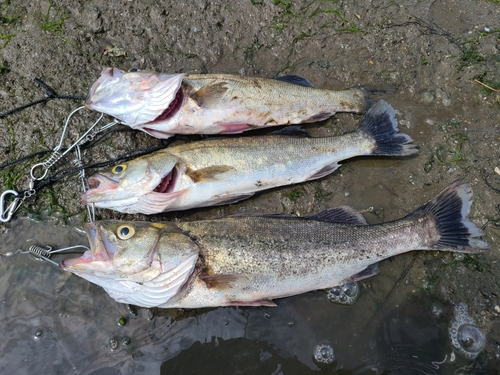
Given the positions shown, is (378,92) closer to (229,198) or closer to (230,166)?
(230,166)

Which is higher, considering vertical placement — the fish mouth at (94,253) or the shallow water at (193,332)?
the fish mouth at (94,253)

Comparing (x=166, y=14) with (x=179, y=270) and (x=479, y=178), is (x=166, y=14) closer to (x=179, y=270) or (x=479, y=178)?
(x=179, y=270)

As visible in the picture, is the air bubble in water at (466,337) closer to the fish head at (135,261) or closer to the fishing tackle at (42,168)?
the fish head at (135,261)

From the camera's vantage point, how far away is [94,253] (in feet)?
9.87

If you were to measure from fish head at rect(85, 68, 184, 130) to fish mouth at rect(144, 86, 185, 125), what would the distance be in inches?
0.4

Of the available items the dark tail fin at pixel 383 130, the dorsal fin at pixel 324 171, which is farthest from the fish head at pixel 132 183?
the dark tail fin at pixel 383 130

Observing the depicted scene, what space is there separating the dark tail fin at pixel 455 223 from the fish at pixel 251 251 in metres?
0.01

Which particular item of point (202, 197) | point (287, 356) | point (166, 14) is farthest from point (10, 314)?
point (166, 14)

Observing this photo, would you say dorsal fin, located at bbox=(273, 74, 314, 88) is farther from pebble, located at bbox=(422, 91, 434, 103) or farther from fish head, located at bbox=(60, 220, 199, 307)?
fish head, located at bbox=(60, 220, 199, 307)

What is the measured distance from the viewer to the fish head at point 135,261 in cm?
300

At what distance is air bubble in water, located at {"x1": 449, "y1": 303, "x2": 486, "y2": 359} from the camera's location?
3.72 meters

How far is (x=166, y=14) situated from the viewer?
4562mm

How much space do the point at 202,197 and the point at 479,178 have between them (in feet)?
10.9

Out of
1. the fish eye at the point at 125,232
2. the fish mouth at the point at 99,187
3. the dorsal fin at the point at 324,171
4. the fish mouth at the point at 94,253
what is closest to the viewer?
the fish mouth at the point at 94,253
